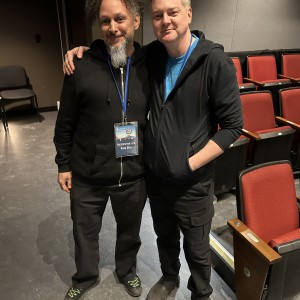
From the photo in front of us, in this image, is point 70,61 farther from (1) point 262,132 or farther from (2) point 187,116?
(1) point 262,132

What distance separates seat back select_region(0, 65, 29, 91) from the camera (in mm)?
4473

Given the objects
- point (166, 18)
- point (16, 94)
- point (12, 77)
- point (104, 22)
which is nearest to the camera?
point (166, 18)

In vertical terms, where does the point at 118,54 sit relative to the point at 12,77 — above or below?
above

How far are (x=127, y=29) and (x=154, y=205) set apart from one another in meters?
0.80

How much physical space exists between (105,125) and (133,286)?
97 cm

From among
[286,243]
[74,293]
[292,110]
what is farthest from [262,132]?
[74,293]

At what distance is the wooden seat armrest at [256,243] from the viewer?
46.1 inches

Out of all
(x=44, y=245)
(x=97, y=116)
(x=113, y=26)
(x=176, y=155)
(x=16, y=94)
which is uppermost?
(x=113, y=26)

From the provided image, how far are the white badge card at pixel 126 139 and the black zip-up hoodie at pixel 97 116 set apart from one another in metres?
0.02

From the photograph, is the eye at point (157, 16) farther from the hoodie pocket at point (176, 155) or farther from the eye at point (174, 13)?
the hoodie pocket at point (176, 155)

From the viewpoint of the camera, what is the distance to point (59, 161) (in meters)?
1.41

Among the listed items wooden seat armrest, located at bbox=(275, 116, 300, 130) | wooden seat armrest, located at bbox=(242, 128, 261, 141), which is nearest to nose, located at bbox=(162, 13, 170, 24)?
wooden seat armrest, located at bbox=(242, 128, 261, 141)

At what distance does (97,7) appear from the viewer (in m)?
1.17

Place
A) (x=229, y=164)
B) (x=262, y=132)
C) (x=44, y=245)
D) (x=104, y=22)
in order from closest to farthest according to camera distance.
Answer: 1. (x=104, y=22)
2. (x=44, y=245)
3. (x=229, y=164)
4. (x=262, y=132)
